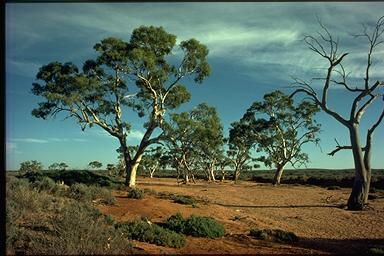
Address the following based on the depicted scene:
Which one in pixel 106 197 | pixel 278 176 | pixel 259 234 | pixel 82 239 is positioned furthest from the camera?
pixel 278 176

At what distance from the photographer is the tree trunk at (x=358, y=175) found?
2091cm

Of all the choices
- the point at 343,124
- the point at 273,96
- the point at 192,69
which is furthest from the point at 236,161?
the point at 343,124

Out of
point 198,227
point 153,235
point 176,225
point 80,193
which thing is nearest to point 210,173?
point 80,193

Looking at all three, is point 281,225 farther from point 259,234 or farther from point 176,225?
point 176,225

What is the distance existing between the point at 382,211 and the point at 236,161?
44.5 metres

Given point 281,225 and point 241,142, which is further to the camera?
point 241,142

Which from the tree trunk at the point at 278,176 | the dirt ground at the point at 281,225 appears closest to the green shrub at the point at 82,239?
the dirt ground at the point at 281,225

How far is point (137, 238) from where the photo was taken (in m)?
11.0

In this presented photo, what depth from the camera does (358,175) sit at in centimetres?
2112

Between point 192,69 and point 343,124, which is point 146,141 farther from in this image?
point 343,124

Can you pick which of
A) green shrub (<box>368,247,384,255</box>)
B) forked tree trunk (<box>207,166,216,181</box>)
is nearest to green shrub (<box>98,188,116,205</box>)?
green shrub (<box>368,247,384,255</box>)

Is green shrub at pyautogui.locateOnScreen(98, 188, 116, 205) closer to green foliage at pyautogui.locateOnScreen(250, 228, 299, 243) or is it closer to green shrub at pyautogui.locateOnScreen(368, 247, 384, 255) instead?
green foliage at pyautogui.locateOnScreen(250, 228, 299, 243)

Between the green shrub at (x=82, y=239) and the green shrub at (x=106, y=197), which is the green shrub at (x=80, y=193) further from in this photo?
the green shrub at (x=82, y=239)

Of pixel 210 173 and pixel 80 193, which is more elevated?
pixel 80 193
